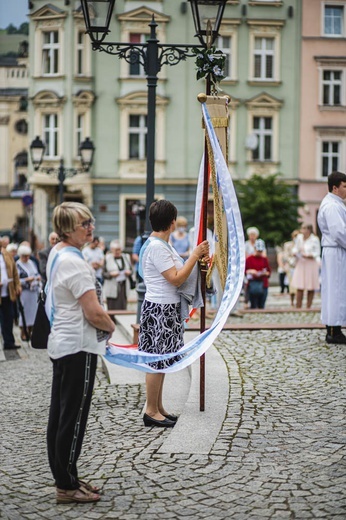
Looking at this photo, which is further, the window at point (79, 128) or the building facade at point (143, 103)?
the window at point (79, 128)

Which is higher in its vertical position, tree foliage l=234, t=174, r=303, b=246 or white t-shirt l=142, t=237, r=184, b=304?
tree foliage l=234, t=174, r=303, b=246

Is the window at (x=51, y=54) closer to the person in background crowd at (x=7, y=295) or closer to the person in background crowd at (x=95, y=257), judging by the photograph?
the person in background crowd at (x=95, y=257)

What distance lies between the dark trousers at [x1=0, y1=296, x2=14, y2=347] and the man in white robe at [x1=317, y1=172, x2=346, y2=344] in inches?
208

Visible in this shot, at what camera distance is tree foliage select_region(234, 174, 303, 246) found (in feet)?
108

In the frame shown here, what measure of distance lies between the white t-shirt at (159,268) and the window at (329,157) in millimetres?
32926

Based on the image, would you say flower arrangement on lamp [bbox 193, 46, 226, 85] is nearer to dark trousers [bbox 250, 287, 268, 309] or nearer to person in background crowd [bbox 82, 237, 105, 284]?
person in background crowd [bbox 82, 237, 105, 284]

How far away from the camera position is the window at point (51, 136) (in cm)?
3812

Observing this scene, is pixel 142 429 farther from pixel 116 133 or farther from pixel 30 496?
pixel 116 133

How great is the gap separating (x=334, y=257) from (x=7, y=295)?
18.0ft

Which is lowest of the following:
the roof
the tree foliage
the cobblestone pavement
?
the cobblestone pavement

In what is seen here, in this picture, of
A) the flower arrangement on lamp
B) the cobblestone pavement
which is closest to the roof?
the cobblestone pavement

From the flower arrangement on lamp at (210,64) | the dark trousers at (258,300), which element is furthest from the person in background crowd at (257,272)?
the flower arrangement on lamp at (210,64)

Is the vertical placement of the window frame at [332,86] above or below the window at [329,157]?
above

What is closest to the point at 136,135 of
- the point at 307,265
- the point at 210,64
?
the point at 307,265
